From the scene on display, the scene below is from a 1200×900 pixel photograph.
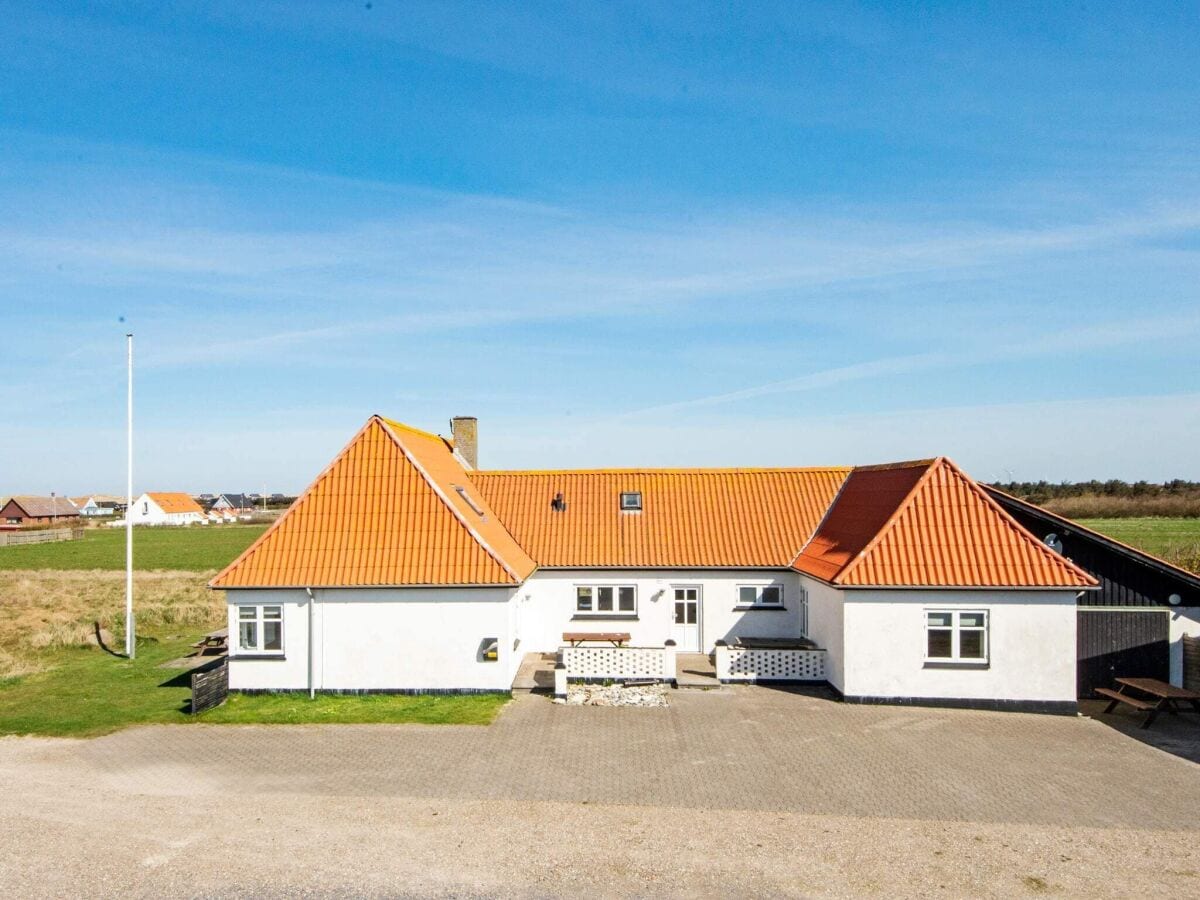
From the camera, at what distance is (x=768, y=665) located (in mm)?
21922

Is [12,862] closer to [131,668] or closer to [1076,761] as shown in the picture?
[131,668]

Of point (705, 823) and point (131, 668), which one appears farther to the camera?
point (131, 668)

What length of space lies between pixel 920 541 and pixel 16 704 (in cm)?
2132

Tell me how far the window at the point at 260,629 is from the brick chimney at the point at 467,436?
10485mm

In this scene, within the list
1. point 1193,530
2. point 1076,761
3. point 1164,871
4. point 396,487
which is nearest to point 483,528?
point 396,487

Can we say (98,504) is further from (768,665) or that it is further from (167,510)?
(768,665)

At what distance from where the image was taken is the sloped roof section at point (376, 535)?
2028 centimetres

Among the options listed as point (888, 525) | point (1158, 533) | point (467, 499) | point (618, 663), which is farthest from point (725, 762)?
point (1158, 533)

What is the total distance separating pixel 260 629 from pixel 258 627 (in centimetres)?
7

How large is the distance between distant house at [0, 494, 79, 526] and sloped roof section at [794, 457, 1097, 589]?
377 feet

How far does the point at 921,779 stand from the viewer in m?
14.9

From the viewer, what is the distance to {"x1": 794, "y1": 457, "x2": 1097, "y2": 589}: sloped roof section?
770 inches

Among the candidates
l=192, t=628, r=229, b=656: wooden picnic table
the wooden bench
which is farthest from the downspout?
the wooden bench

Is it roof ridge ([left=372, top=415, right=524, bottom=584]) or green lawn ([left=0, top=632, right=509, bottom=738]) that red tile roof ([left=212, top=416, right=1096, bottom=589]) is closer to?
roof ridge ([left=372, top=415, right=524, bottom=584])
